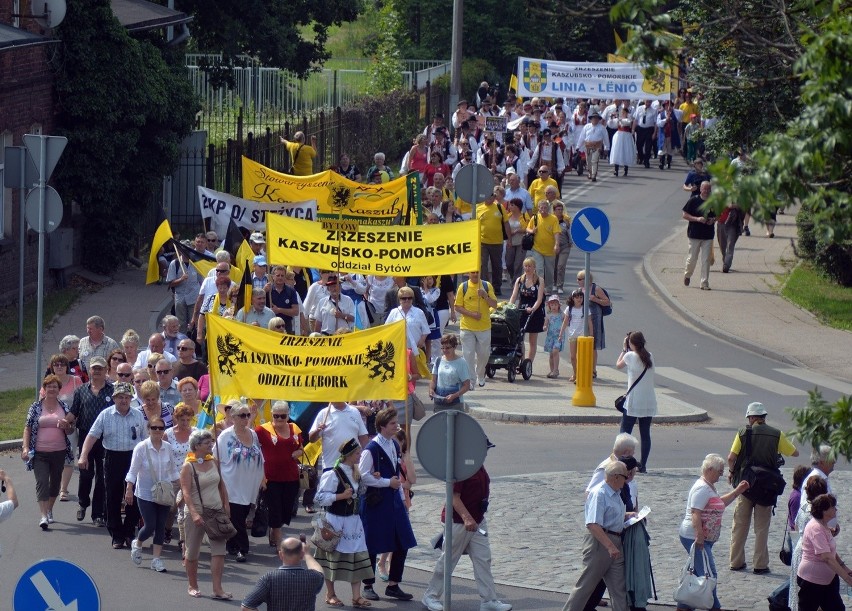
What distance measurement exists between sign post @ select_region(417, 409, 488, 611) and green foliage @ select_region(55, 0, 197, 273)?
16.0 metres

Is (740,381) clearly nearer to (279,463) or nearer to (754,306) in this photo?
(754,306)

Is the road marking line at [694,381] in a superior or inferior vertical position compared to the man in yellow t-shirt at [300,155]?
inferior

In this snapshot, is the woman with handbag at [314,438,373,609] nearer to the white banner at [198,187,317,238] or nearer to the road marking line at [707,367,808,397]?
the white banner at [198,187,317,238]

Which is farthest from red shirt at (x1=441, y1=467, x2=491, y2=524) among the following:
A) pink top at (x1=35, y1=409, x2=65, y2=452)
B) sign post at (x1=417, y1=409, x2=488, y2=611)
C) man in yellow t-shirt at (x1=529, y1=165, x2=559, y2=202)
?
man in yellow t-shirt at (x1=529, y1=165, x2=559, y2=202)

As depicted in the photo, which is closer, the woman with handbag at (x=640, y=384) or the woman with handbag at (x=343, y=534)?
the woman with handbag at (x=343, y=534)

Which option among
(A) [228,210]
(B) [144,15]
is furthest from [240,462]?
(B) [144,15]

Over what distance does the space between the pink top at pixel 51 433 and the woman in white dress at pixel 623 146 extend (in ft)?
96.9

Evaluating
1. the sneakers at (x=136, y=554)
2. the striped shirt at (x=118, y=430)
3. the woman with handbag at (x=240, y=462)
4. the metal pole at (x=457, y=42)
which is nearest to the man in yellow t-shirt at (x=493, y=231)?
the metal pole at (x=457, y=42)

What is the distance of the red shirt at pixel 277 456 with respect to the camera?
13.5 metres

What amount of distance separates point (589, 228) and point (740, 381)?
419 cm

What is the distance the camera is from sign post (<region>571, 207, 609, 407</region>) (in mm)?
19953

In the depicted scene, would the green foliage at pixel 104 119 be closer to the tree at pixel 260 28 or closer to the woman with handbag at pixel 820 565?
the tree at pixel 260 28

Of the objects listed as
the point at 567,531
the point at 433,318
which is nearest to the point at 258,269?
the point at 433,318

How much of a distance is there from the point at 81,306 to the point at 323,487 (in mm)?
13456
